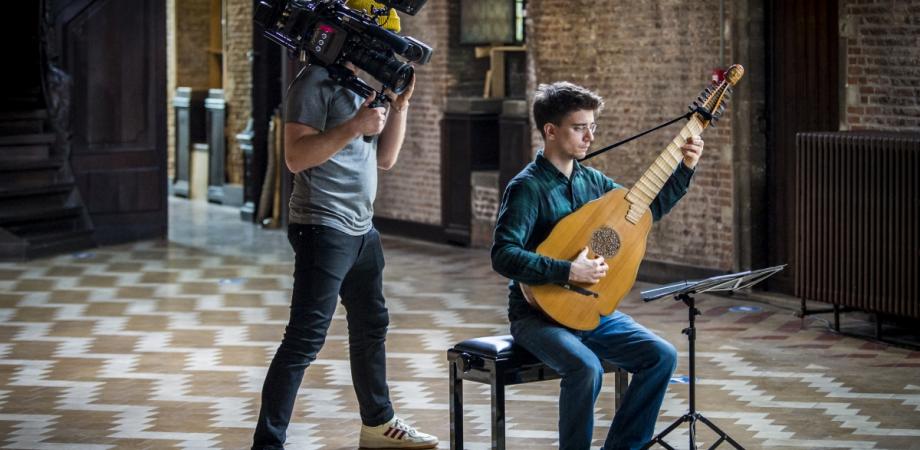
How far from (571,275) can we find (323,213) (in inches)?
38.0

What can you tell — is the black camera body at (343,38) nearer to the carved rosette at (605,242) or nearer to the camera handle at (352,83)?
the camera handle at (352,83)

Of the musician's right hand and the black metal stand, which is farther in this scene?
the black metal stand

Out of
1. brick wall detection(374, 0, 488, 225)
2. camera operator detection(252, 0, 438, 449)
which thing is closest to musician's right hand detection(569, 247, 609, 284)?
camera operator detection(252, 0, 438, 449)

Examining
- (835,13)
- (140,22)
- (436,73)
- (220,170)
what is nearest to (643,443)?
(835,13)

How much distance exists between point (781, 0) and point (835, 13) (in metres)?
0.49

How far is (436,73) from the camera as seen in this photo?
12.6 metres

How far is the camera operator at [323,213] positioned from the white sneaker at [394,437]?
1.49 ft

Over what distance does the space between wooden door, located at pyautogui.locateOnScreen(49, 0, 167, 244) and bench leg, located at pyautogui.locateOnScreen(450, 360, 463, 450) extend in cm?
793

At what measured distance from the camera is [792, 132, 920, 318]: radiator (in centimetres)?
782

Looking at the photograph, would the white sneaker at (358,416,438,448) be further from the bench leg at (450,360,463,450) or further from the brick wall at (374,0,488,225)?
the brick wall at (374,0,488,225)

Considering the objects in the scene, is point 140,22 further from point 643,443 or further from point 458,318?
point 643,443

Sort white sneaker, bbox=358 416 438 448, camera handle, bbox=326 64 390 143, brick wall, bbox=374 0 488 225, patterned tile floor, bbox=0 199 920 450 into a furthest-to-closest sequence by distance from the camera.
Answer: brick wall, bbox=374 0 488 225
patterned tile floor, bbox=0 199 920 450
white sneaker, bbox=358 416 438 448
camera handle, bbox=326 64 390 143

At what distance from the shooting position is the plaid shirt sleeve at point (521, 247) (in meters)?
4.91

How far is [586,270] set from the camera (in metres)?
4.93
